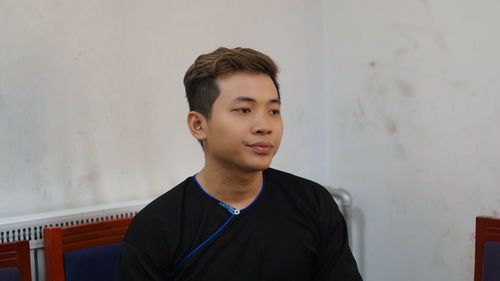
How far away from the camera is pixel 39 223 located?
1.57 m

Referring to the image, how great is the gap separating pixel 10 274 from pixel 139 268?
1.43 feet

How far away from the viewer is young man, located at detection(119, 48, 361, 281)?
3.41 feet

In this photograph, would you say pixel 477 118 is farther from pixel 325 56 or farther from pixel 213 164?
pixel 213 164

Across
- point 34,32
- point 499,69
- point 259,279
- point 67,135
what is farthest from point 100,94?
point 499,69

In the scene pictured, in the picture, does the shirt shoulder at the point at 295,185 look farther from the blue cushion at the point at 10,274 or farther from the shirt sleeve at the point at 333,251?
the blue cushion at the point at 10,274

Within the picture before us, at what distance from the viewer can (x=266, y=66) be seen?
1.13m

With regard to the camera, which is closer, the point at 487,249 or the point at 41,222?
the point at 487,249

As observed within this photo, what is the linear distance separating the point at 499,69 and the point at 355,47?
2.15 ft

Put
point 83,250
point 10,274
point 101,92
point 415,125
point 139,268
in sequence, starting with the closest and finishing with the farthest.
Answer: point 139,268, point 10,274, point 83,250, point 101,92, point 415,125

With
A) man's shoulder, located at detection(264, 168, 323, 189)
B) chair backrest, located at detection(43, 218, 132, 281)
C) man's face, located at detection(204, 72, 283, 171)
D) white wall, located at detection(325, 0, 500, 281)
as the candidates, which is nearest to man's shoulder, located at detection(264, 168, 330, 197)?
man's shoulder, located at detection(264, 168, 323, 189)

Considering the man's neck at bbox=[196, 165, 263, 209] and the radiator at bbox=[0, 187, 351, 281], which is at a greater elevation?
the man's neck at bbox=[196, 165, 263, 209]

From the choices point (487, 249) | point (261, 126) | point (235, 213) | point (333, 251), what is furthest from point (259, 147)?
point (487, 249)

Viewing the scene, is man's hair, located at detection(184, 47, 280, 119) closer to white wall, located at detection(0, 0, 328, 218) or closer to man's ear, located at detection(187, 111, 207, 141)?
man's ear, located at detection(187, 111, 207, 141)

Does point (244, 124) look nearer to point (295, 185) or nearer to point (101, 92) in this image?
point (295, 185)
